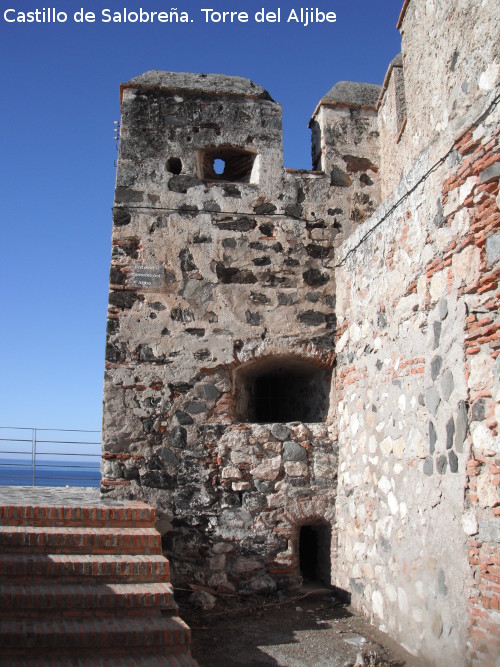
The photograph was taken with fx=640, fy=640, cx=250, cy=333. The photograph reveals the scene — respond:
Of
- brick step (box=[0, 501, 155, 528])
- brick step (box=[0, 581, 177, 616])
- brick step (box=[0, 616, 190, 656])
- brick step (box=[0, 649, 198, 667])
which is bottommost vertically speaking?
brick step (box=[0, 649, 198, 667])

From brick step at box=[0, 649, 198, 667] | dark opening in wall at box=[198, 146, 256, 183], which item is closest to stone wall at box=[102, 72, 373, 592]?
dark opening in wall at box=[198, 146, 256, 183]

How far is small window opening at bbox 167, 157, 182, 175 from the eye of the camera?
625 centimetres

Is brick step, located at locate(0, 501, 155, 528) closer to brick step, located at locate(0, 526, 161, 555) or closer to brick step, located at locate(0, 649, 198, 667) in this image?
brick step, located at locate(0, 526, 161, 555)

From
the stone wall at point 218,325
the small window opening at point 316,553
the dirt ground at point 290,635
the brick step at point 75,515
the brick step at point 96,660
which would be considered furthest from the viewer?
the small window opening at point 316,553

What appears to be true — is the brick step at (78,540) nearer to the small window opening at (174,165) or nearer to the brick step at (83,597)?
the brick step at (83,597)

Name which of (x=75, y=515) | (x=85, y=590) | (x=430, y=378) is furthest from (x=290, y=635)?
(x=430, y=378)

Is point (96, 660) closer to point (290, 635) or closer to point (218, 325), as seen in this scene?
point (290, 635)

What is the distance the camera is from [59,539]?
4.47 meters

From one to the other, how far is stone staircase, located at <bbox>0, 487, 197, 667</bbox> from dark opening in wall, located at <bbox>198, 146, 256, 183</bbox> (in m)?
3.38

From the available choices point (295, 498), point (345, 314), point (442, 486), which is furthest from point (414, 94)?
point (295, 498)

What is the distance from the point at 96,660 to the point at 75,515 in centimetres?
128

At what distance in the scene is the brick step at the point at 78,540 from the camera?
4402 millimetres

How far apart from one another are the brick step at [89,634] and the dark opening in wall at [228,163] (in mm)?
4119

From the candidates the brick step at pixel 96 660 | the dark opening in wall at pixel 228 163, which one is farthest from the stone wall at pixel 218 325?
the brick step at pixel 96 660
